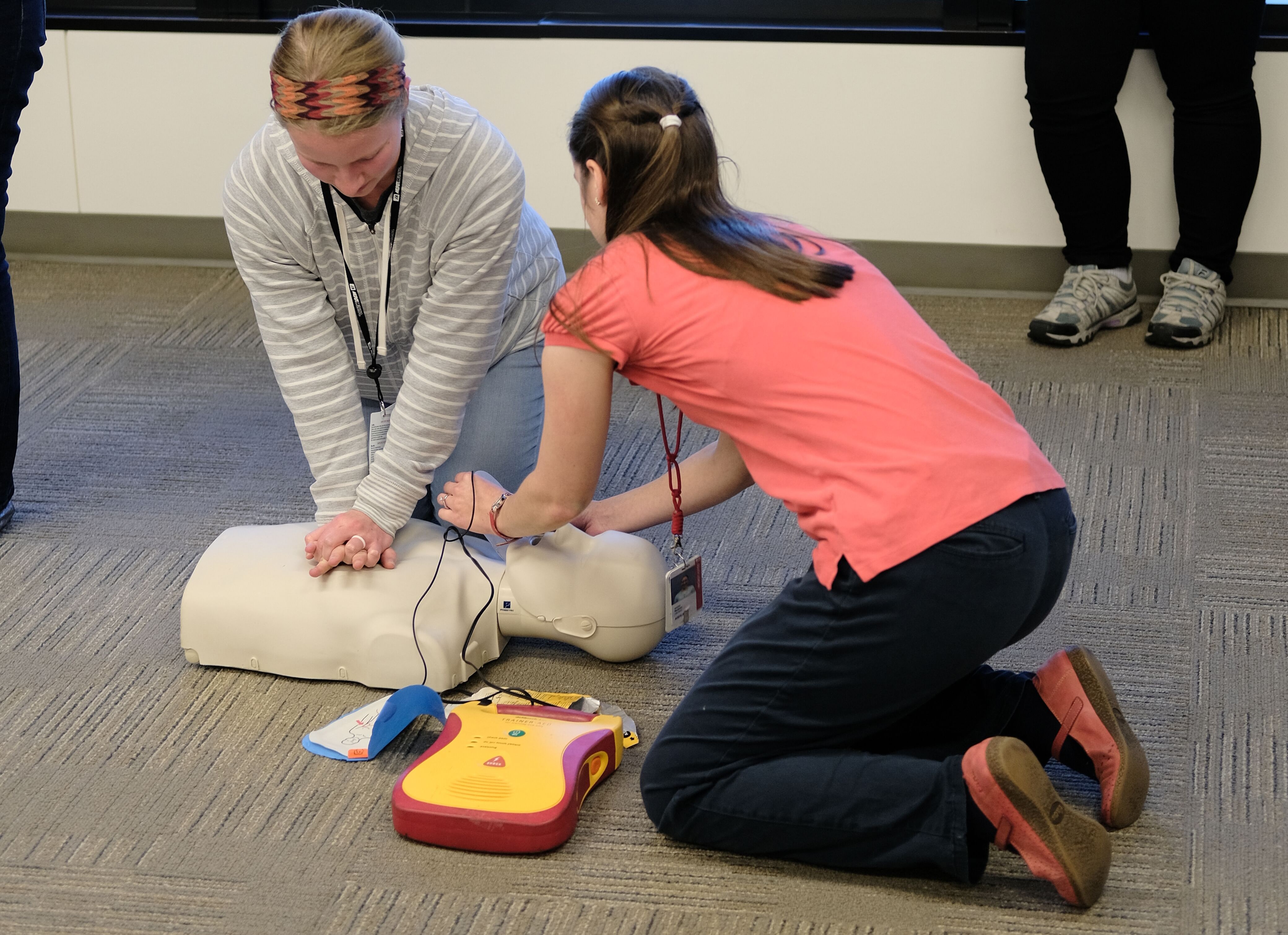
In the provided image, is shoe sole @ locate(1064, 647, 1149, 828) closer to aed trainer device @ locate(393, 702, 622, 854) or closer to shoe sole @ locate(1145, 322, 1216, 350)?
aed trainer device @ locate(393, 702, 622, 854)

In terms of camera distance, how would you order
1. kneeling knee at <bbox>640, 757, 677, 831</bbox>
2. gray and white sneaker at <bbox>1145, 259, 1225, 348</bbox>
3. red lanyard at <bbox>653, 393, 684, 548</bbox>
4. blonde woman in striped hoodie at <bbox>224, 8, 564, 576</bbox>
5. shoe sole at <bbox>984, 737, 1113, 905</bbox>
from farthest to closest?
gray and white sneaker at <bbox>1145, 259, 1225, 348</bbox> → blonde woman in striped hoodie at <bbox>224, 8, 564, 576</bbox> → red lanyard at <bbox>653, 393, 684, 548</bbox> → kneeling knee at <bbox>640, 757, 677, 831</bbox> → shoe sole at <bbox>984, 737, 1113, 905</bbox>

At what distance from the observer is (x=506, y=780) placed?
152cm

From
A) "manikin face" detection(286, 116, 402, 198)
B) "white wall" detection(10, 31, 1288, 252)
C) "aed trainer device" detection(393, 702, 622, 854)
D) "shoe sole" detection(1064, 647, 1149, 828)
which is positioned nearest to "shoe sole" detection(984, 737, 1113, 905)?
"shoe sole" detection(1064, 647, 1149, 828)

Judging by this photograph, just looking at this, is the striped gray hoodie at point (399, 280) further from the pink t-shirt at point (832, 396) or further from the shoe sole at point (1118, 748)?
the shoe sole at point (1118, 748)

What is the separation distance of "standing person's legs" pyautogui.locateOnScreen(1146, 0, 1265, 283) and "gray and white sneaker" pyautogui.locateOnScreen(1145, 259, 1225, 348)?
35mm

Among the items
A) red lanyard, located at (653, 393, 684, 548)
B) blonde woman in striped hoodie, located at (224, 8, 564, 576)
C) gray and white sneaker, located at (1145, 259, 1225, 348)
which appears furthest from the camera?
gray and white sneaker, located at (1145, 259, 1225, 348)

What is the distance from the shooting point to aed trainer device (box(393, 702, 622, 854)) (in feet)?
4.87

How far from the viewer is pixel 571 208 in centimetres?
319

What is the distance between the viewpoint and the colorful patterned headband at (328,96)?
154cm

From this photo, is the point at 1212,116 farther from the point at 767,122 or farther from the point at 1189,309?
the point at 767,122

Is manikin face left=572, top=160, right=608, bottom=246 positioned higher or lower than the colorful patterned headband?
lower

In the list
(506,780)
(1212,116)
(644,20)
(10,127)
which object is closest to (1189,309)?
(1212,116)

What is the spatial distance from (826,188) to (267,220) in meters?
1.56

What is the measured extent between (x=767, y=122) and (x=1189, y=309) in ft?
3.10
